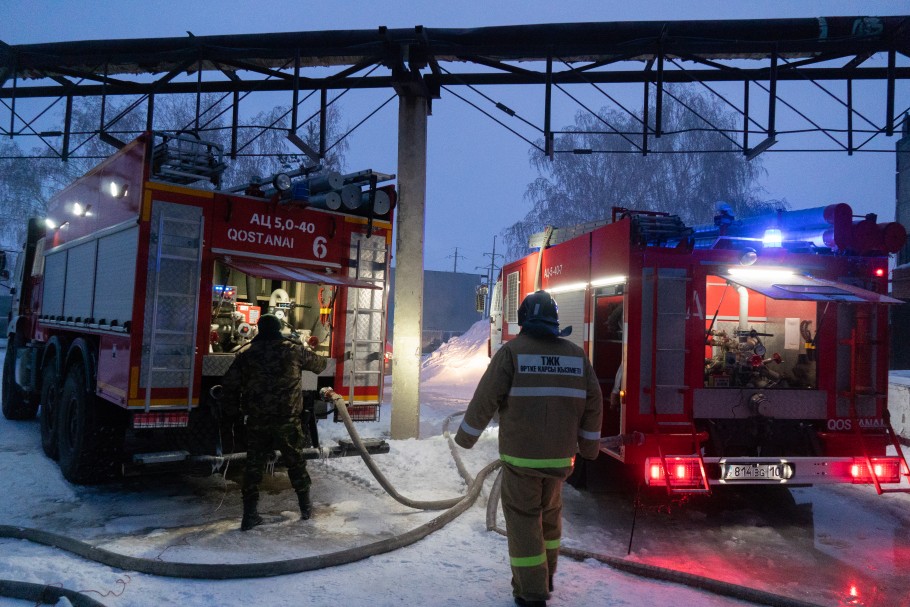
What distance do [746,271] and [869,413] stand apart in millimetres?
1816

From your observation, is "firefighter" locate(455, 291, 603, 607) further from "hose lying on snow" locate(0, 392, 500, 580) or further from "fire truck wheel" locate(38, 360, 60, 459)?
"fire truck wheel" locate(38, 360, 60, 459)

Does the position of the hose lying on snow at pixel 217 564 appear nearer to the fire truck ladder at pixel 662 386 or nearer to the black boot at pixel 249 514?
the black boot at pixel 249 514

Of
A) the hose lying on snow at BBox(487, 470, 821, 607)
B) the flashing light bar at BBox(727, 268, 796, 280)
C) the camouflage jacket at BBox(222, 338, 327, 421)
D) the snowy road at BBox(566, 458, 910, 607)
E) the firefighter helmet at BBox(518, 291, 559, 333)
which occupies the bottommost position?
the snowy road at BBox(566, 458, 910, 607)

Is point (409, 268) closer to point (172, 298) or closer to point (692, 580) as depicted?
point (172, 298)

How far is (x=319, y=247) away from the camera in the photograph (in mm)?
6719

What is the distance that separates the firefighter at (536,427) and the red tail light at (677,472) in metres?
1.74

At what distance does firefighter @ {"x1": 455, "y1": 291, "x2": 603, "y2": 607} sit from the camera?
387cm

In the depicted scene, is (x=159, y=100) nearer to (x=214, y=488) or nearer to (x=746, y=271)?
(x=214, y=488)

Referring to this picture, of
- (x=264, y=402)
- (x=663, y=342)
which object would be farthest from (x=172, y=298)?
(x=663, y=342)

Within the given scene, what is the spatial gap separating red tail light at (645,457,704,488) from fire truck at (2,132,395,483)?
265 cm

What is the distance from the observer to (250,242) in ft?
20.4

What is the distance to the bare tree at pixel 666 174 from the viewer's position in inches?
1281

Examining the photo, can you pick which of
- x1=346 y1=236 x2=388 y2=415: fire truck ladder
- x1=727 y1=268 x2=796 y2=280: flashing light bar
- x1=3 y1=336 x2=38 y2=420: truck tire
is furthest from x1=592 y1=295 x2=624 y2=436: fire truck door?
x1=3 y1=336 x2=38 y2=420: truck tire

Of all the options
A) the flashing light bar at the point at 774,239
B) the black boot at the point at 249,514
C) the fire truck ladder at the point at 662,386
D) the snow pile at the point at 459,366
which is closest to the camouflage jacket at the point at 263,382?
the black boot at the point at 249,514
